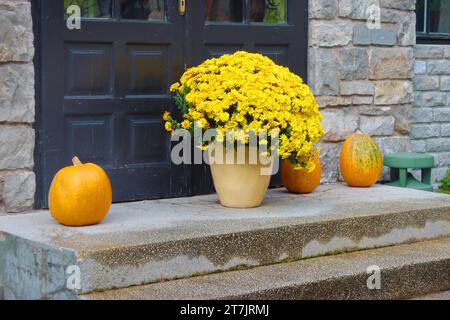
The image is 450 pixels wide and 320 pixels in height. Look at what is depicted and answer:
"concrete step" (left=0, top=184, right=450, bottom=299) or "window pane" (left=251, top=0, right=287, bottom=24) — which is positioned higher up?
"window pane" (left=251, top=0, right=287, bottom=24)

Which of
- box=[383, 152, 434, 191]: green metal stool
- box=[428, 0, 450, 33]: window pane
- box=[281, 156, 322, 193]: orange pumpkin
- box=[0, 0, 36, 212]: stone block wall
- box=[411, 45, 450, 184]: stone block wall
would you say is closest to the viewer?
box=[0, 0, 36, 212]: stone block wall

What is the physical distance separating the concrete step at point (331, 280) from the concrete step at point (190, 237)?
0.07m

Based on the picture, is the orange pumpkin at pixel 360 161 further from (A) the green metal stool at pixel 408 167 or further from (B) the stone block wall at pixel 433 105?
(B) the stone block wall at pixel 433 105

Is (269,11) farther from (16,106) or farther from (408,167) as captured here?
(16,106)

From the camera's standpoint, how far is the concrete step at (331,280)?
13.8ft

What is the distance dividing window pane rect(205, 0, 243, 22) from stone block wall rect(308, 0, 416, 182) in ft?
2.02

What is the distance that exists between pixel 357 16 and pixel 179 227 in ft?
8.74

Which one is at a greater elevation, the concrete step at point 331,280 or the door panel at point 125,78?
the door panel at point 125,78

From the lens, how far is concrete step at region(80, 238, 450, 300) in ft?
13.8

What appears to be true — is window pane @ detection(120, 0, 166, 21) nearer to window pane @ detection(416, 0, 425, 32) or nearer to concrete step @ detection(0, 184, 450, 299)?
concrete step @ detection(0, 184, 450, 299)

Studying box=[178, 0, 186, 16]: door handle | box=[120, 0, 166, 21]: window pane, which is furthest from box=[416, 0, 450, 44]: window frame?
box=[120, 0, 166, 21]: window pane

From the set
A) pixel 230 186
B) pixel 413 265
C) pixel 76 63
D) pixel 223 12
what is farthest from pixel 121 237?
pixel 223 12

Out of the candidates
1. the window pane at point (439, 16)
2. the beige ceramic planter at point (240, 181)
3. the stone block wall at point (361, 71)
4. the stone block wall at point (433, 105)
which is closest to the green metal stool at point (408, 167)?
the stone block wall at point (361, 71)
